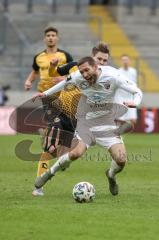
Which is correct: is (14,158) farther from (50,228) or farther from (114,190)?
(50,228)

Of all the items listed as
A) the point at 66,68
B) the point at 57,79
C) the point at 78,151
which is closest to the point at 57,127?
the point at 57,79

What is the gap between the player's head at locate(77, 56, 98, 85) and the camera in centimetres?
1038

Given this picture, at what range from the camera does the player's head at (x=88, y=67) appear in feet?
34.0

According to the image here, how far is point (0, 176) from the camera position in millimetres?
13648

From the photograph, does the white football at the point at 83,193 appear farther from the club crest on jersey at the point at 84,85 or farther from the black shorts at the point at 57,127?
the black shorts at the point at 57,127

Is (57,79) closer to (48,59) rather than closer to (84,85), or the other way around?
(48,59)

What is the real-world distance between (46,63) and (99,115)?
257cm

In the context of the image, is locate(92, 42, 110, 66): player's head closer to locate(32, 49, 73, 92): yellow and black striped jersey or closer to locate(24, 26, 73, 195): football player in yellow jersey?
locate(24, 26, 73, 195): football player in yellow jersey

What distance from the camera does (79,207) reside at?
9.85 meters

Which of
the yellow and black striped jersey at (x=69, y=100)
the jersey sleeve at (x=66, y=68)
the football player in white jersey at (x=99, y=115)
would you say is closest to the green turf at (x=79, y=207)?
the football player in white jersey at (x=99, y=115)

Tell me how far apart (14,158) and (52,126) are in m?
4.89

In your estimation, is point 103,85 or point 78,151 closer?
point 78,151

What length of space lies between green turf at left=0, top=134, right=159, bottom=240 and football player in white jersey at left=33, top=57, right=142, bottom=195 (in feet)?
1.57

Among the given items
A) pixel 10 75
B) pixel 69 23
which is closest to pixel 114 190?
pixel 10 75
